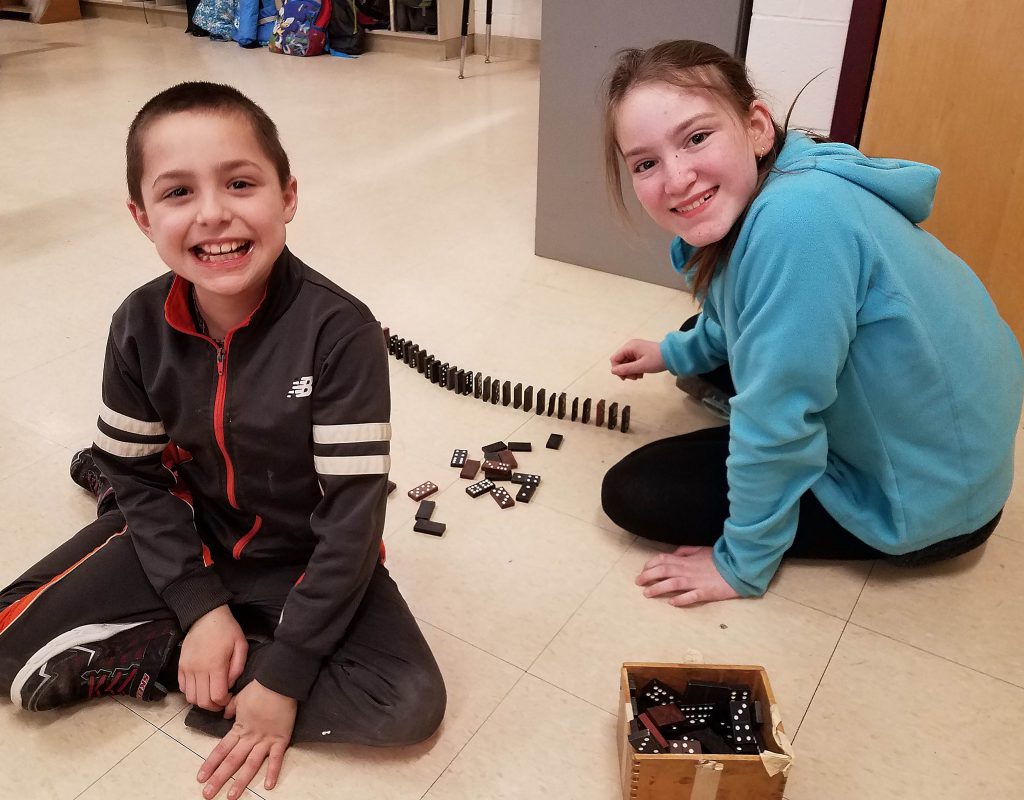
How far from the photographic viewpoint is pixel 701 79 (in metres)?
1.40

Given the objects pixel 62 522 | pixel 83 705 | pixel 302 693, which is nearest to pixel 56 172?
pixel 62 522

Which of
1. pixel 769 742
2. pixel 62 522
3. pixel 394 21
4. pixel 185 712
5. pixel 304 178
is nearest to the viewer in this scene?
pixel 769 742

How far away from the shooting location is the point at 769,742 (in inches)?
47.1

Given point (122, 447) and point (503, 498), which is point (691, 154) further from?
point (122, 447)

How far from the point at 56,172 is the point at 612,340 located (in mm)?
2960

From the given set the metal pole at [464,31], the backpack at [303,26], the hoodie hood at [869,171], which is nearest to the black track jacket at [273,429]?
the hoodie hood at [869,171]

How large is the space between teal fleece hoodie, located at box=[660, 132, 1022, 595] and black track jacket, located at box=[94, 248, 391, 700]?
621mm

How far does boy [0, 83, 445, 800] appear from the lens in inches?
48.6

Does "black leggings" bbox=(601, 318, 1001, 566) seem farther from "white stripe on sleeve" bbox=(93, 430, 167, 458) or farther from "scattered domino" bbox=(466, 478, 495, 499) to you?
Answer: "white stripe on sleeve" bbox=(93, 430, 167, 458)

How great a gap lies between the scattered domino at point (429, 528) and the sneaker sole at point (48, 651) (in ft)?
2.03

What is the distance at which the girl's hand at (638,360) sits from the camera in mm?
2061

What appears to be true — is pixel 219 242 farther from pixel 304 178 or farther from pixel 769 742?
pixel 304 178

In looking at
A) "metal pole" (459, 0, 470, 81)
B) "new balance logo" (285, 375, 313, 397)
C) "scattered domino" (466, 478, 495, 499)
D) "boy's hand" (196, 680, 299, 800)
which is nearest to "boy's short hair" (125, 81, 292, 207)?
"new balance logo" (285, 375, 313, 397)

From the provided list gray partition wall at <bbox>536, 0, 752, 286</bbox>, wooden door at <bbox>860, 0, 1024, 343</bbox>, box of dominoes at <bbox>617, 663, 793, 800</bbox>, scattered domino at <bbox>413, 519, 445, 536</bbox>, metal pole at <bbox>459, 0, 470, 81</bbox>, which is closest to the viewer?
box of dominoes at <bbox>617, 663, 793, 800</bbox>
